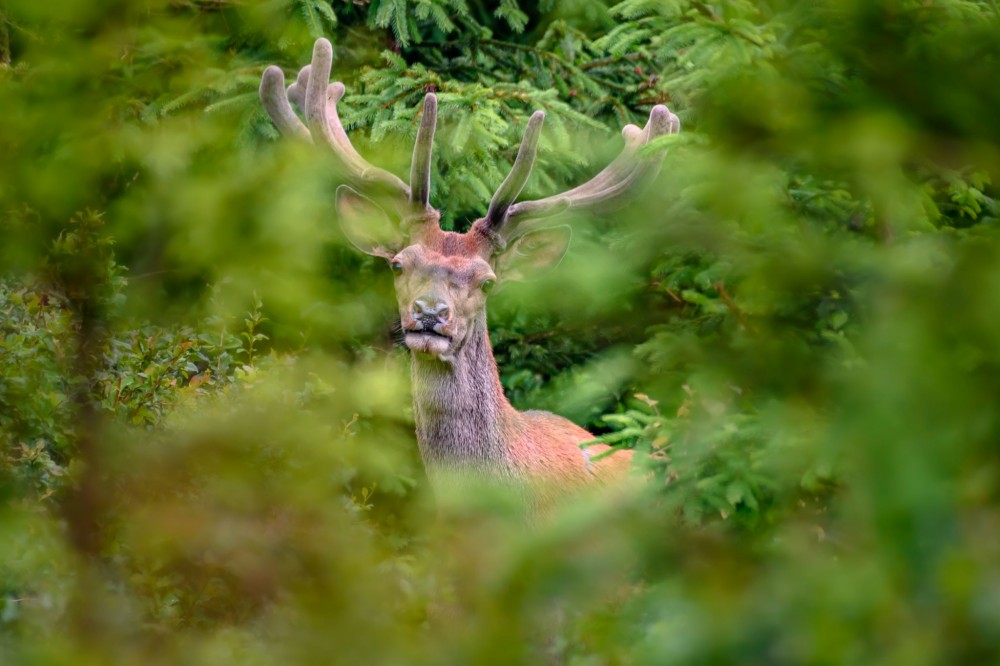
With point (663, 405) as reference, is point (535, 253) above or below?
below

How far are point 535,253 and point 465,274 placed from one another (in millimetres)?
716

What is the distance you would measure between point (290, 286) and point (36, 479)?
65.2 inches

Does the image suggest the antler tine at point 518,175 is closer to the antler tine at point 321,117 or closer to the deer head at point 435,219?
the deer head at point 435,219

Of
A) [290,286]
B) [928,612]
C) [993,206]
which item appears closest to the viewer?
[928,612]

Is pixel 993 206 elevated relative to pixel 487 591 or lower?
lower

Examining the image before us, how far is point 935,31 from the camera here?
5.46ft

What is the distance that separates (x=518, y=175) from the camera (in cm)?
565

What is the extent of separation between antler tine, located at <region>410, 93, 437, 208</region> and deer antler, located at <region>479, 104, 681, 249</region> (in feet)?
1.09

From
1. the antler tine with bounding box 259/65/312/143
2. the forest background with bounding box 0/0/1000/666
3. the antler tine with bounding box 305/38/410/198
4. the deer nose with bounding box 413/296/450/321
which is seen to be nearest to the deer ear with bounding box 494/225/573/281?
the antler tine with bounding box 305/38/410/198

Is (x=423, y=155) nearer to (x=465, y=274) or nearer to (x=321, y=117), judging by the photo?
(x=465, y=274)

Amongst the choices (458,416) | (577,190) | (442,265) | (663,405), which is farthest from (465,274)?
(663,405)

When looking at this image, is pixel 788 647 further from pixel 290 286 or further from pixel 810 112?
pixel 290 286

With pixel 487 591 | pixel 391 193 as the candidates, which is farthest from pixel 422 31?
pixel 487 591

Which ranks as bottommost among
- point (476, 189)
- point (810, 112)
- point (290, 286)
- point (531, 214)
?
point (476, 189)
